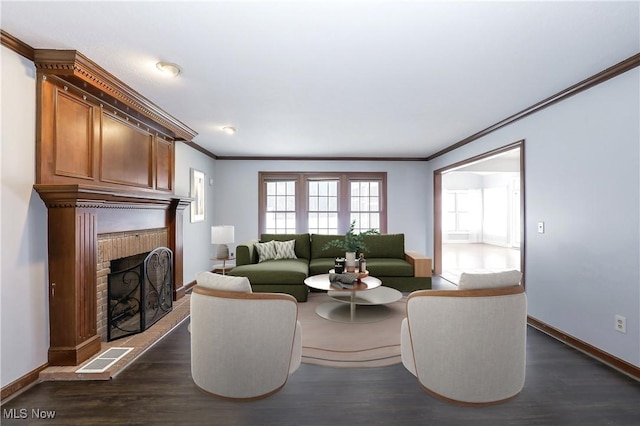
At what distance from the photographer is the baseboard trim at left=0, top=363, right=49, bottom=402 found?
2084 mm

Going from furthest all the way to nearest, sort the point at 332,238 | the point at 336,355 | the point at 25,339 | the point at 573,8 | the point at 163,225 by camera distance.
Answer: the point at 332,238 < the point at 163,225 < the point at 336,355 < the point at 25,339 < the point at 573,8

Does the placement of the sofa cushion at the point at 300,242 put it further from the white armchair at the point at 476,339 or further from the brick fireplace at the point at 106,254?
the white armchair at the point at 476,339

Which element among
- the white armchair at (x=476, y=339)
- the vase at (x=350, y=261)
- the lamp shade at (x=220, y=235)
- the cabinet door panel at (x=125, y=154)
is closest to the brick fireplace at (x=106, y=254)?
the cabinet door panel at (x=125, y=154)

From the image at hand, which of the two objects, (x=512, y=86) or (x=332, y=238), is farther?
(x=332, y=238)

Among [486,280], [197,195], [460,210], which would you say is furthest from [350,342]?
[460,210]

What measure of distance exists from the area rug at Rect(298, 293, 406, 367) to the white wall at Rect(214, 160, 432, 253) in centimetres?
320

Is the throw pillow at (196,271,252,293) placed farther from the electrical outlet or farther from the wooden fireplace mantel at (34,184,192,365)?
the electrical outlet

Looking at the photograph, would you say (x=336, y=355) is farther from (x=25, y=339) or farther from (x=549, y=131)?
(x=549, y=131)

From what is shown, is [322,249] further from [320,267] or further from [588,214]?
[588,214]

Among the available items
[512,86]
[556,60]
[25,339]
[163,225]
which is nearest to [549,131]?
[512,86]

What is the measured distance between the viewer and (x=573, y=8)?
1.81 meters

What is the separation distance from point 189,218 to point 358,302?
3194 millimetres

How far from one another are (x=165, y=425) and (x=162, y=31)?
247cm

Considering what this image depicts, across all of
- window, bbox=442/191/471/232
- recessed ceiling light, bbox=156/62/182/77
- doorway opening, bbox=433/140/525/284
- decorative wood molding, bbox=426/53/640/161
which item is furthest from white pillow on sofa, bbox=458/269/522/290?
window, bbox=442/191/471/232
